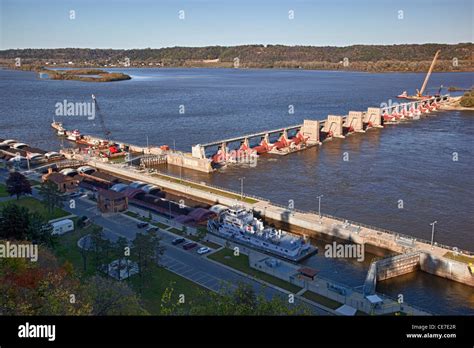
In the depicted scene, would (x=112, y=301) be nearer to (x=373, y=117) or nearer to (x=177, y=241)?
(x=177, y=241)

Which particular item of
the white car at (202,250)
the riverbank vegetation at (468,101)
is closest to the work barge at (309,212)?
the white car at (202,250)

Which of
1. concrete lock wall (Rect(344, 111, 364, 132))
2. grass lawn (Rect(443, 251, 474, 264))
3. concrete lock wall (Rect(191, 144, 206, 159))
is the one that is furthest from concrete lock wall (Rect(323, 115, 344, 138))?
grass lawn (Rect(443, 251, 474, 264))

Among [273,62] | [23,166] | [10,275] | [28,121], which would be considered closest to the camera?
[10,275]

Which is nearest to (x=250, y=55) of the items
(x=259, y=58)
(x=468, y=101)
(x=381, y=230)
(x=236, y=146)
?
(x=259, y=58)

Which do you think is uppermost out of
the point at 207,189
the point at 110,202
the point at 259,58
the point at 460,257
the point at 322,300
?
the point at 259,58

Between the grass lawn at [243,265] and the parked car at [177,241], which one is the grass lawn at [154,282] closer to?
the grass lawn at [243,265]

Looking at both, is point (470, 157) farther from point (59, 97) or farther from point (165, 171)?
point (59, 97)
